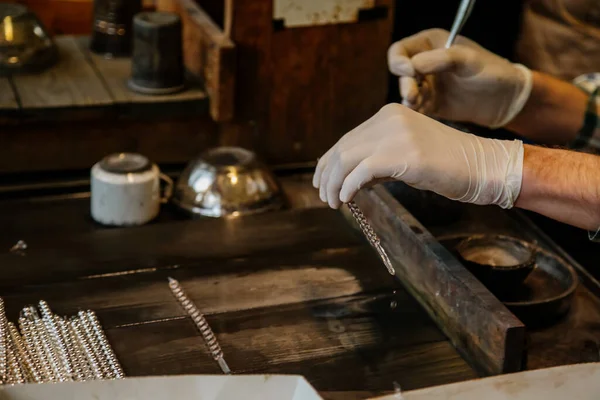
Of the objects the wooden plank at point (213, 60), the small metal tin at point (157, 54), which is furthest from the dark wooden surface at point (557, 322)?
the small metal tin at point (157, 54)

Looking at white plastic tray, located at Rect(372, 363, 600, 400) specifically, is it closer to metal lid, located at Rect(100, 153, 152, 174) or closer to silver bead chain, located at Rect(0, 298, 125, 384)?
silver bead chain, located at Rect(0, 298, 125, 384)

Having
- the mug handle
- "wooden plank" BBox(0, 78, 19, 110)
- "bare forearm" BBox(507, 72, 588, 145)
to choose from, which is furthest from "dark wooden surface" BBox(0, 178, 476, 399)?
"bare forearm" BBox(507, 72, 588, 145)

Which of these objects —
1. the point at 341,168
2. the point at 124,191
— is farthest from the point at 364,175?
the point at 124,191

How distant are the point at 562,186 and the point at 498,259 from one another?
23 centimetres

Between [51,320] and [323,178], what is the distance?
1.51 ft

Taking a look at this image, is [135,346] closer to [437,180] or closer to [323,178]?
[323,178]

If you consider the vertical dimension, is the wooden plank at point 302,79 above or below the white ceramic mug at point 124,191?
above

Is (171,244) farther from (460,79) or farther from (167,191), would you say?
(460,79)

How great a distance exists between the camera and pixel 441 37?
173cm

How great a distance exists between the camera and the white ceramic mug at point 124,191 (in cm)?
164

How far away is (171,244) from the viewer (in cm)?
154

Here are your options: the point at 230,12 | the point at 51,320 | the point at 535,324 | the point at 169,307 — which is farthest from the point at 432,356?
the point at 230,12

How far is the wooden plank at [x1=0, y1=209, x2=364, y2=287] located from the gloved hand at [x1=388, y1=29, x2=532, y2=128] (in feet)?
0.98

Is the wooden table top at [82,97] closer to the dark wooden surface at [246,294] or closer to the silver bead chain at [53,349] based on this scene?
the dark wooden surface at [246,294]
